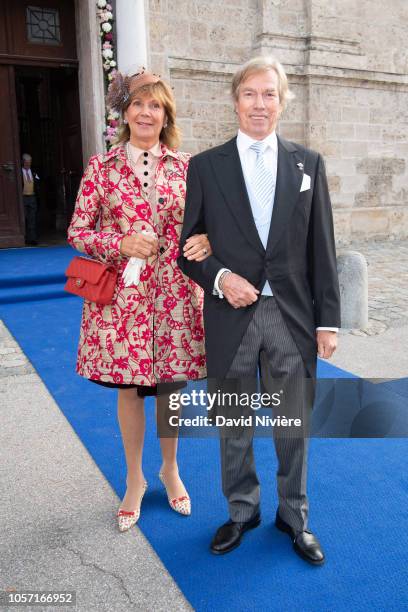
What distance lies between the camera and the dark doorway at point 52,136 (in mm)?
10430

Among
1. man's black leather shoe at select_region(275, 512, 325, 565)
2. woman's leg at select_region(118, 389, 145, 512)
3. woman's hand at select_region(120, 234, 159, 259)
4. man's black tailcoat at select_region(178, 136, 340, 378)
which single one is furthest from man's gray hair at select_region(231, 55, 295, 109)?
man's black leather shoe at select_region(275, 512, 325, 565)

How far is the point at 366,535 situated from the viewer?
259 centimetres

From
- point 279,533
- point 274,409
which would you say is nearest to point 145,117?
point 274,409

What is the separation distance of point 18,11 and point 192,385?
28.0ft

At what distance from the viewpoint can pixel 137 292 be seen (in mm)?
2525

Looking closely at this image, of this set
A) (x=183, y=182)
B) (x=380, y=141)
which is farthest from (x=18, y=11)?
(x=183, y=182)

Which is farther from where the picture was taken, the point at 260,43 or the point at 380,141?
the point at 380,141

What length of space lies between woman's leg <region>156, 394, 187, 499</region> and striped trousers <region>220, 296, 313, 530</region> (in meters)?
0.40

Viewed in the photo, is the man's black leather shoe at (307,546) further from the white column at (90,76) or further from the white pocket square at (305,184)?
the white column at (90,76)

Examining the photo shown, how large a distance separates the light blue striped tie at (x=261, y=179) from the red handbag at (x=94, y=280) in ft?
2.29

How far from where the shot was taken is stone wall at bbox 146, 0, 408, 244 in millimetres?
9727

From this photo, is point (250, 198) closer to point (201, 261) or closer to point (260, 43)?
point (201, 261)

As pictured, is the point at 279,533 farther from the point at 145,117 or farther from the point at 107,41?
the point at 107,41

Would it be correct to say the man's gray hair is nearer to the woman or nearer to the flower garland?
the woman
